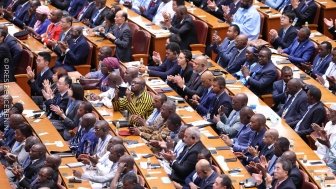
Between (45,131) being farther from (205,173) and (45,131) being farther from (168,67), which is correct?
(205,173)

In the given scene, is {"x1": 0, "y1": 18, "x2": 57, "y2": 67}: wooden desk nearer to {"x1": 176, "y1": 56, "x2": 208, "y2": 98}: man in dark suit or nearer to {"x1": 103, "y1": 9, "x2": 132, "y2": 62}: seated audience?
{"x1": 103, "y1": 9, "x2": 132, "y2": 62}: seated audience

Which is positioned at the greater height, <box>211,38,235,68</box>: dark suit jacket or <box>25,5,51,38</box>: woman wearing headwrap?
<box>211,38,235,68</box>: dark suit jacket

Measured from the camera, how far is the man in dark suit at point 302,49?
16812mm

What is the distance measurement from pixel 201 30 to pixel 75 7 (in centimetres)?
306

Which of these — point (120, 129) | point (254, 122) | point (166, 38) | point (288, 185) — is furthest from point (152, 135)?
point (166, 38)

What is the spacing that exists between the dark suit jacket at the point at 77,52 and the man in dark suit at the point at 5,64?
0.95 m

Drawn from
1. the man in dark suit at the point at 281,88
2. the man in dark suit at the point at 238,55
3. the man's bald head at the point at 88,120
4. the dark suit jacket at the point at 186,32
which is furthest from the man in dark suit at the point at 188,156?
the dark suit jacket at the point at 186,32

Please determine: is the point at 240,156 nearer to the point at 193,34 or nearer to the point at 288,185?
the point at 288,185

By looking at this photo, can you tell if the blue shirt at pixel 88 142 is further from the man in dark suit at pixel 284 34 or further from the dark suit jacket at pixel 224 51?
the man in dark suit at pixel 284 34

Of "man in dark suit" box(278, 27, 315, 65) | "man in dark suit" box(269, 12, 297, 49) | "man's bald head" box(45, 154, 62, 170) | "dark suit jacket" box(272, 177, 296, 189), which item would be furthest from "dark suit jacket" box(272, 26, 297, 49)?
"man's bald head" box(45, 154, 62, 170)

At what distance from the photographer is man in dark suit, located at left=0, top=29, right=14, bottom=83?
1700 centimetres

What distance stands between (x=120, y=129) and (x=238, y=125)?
5.37ft

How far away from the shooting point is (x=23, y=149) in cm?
1440

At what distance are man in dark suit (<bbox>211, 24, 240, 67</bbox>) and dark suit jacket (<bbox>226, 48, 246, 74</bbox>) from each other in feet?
0.38
